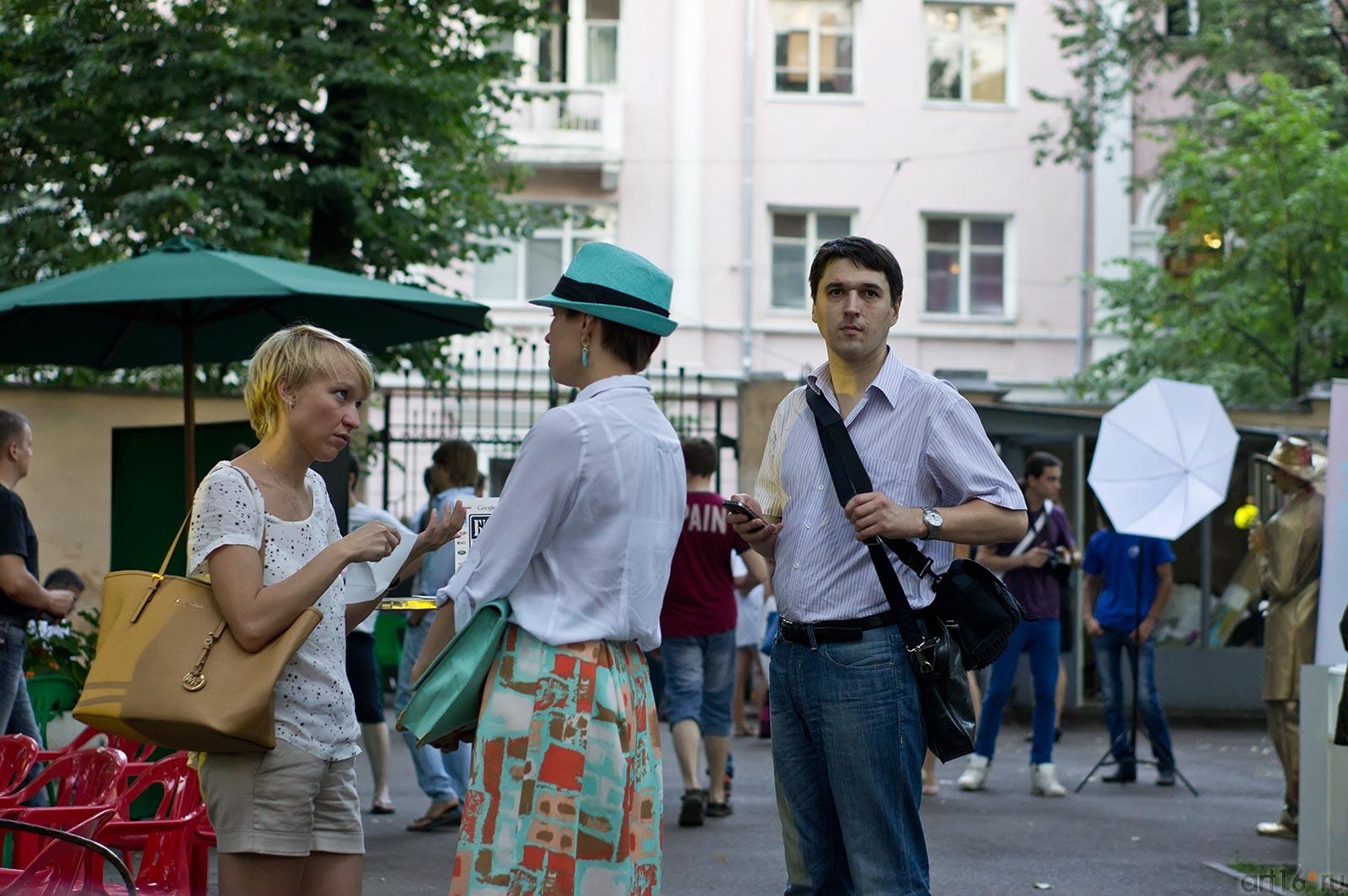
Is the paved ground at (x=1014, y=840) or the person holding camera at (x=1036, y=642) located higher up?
the person holding camera at (x=1036, y=642)

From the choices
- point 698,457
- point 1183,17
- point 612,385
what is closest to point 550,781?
point 612,385

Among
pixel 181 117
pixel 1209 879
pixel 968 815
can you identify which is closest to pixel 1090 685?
pixel 968 815

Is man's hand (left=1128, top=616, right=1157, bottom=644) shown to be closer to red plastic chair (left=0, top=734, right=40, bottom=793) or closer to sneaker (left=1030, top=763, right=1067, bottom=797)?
sneaker (left=1030, top=763, right=1067, bottom=797)

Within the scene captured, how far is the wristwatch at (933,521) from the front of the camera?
3.86 meters

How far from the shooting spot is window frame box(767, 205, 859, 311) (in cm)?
2630

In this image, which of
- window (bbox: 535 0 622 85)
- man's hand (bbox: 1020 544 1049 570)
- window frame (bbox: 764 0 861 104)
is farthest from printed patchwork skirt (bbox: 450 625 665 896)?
window frame (bbox: 764 0 861 104)

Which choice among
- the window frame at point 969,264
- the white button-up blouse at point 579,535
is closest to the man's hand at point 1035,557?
the white button-up blouse at point 579,535

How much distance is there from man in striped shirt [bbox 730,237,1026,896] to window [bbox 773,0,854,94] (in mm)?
23223

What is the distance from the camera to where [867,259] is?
4.14 meters

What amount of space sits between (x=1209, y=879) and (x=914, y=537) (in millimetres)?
4508

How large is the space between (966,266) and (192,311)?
20095 millimetres

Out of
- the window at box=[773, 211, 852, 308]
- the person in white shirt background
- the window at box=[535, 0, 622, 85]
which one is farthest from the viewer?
the window at box=[773, 211, 852, 308]

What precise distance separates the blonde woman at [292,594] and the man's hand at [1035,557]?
696 centimetres

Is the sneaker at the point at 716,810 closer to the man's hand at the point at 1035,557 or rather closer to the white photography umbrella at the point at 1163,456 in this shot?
the man's hand at the point at 1035,557
